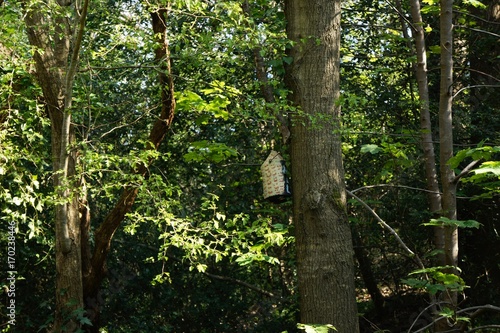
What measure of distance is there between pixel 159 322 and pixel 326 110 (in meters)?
4.94

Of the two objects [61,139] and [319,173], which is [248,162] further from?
[319,173]

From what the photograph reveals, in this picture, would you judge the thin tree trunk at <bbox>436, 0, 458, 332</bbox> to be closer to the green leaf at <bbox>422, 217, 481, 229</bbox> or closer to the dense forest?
the dense forest

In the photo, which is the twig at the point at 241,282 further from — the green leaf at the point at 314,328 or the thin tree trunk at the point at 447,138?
the green leaf at the point at 314,328

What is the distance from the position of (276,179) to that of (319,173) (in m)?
0.51

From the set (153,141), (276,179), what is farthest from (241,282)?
(276,179)

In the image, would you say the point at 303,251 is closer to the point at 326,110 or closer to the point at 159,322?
the point at 326,110

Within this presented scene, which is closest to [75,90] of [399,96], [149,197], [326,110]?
[149,197]

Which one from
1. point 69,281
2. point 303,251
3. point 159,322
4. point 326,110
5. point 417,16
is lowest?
point 159,322

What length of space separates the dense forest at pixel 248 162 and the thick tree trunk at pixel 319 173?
12 millimetres

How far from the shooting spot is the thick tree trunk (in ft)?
13.1

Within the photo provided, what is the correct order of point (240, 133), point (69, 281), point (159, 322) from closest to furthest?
point (69, 281) → point (240, 133) → point (159, 322)

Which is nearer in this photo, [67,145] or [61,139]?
[67,145]

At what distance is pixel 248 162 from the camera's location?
24.8ft

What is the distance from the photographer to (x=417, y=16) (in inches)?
215
